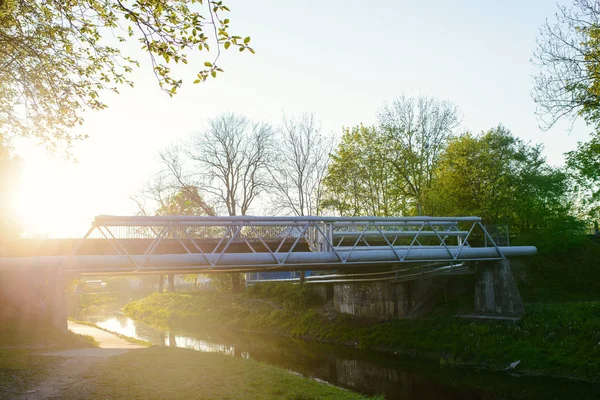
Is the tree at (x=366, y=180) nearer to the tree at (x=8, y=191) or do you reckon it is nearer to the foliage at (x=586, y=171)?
the foliage at (x=586, y=171)

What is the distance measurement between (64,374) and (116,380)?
147 centimetres

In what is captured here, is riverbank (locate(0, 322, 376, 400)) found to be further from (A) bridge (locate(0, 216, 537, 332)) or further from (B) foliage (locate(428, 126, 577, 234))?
(B) foliage (locate(428, 126, 577, 234))

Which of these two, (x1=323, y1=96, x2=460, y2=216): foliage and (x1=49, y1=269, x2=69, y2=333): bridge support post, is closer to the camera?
(x1=49, y1=269, x2=69, y2=333): bridge support post

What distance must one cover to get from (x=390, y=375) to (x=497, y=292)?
7467 mm

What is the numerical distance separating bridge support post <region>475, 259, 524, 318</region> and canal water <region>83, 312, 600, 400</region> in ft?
14.3

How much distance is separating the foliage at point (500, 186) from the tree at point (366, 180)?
4.74 meters

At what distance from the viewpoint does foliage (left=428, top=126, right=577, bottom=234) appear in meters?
32.4

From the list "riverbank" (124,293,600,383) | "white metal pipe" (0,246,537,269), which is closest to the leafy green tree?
"riverbank" (124,293,600,383)

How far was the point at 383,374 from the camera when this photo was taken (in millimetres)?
22234

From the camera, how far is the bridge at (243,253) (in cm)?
1942

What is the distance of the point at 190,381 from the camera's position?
14430mm

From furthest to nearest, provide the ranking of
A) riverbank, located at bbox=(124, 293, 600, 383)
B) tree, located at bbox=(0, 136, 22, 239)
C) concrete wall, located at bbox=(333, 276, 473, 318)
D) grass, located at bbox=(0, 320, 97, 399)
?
concrete wall, located at bbox=(333, 276, 473, 318)
tree, located at bbox=(0, 136, 22, 239)
riverbank, located at bbox=(124, 293, 600, 383)
grass, located at bbox=(0, 320, 97, 399)

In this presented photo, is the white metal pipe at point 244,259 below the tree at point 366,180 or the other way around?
below


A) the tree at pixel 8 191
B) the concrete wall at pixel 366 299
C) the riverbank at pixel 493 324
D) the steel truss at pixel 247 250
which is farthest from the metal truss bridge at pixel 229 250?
the concrete wall at pixel 366 299
